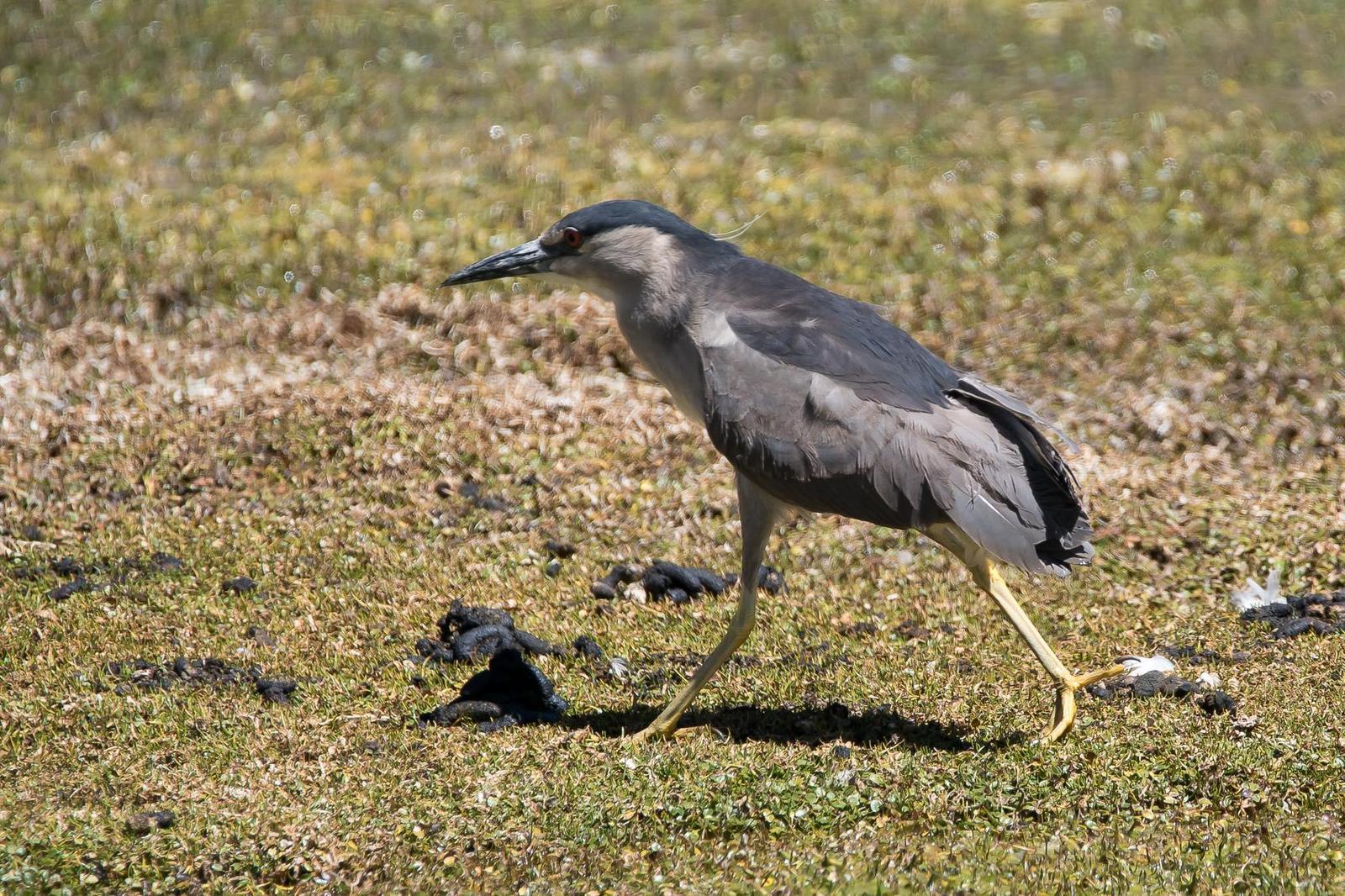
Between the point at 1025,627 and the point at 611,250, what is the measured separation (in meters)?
2.24

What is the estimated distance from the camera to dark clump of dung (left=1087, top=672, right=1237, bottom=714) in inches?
227

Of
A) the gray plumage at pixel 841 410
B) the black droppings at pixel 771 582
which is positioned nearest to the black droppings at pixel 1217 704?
the gray plumage at pixel 841 410

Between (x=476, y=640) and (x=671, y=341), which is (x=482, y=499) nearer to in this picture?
(x=476, y=640)

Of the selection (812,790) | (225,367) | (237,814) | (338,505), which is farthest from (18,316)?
(812,790)

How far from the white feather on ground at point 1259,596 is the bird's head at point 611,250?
2.87 metres

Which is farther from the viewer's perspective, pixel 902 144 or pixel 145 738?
pixel 902 144

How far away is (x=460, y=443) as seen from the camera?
8.36 metres

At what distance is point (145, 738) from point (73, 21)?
1074cm

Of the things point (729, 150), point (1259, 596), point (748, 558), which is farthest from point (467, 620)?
point (729, 150)

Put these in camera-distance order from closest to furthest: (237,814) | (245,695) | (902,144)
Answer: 1. (237,814)
2. (245,695)
3. (902,144)

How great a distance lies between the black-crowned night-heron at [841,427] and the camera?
5.56 meters

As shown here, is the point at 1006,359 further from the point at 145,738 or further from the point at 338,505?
the point at 145,738

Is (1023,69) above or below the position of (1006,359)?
above

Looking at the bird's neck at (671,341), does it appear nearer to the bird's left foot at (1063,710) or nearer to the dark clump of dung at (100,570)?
the bird's left foot at (1063,710)
